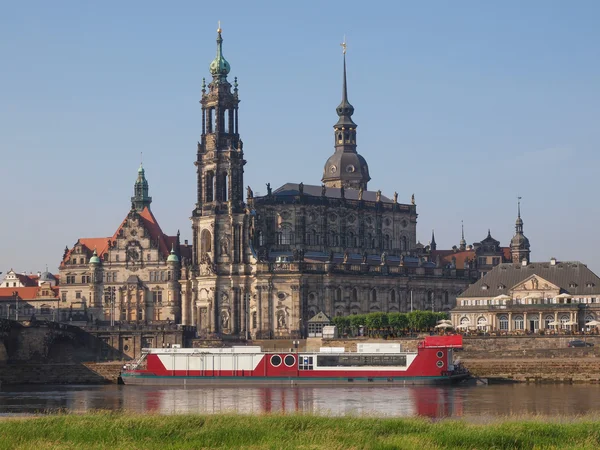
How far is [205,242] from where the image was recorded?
533 feet

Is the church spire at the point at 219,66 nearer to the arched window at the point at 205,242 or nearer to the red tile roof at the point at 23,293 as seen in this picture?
the arched window at the point at 205,242

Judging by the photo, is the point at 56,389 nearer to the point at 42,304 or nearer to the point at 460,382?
the point at 460,382

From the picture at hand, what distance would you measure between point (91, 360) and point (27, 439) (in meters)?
85.6

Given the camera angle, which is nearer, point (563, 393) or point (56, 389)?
point (563, 393)

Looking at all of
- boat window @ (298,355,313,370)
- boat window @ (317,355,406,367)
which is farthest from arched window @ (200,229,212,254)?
boat window @ (317,355,406,367)

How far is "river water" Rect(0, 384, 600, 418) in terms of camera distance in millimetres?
82875

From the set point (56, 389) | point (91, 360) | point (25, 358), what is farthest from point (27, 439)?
point (91, 360)

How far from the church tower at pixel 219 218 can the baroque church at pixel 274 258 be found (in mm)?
114

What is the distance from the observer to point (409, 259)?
579 feet

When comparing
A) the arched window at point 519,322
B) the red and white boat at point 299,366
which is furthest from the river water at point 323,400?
the arched window at point 519,322

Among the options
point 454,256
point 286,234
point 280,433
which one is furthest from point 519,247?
point 280,433

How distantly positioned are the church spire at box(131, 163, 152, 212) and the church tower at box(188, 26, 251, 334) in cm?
2633

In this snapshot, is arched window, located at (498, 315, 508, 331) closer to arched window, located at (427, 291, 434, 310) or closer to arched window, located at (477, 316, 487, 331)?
arched window, located at (477, 316, 487, 331)

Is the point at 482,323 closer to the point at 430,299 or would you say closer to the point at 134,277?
the point at 430,299
